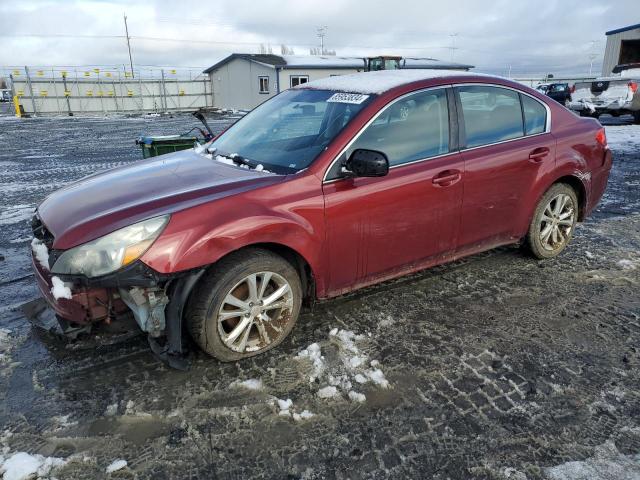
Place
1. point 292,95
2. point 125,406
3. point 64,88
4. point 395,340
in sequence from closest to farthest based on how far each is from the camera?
1. point 125,406
2. point 395,340
3. point 292,95
4. point 64,88

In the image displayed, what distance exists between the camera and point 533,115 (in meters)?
4.13

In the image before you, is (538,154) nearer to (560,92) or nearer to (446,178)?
(446,178)

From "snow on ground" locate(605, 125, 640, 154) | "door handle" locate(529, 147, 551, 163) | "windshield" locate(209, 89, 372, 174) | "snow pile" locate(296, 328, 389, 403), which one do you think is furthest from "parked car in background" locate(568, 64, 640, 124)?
"snow pile" locate(296, 328, 389, 403)

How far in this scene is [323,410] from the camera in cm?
256

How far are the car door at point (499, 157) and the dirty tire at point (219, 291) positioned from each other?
5.49 feet

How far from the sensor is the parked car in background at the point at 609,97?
16.1m

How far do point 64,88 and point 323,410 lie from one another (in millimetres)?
34826

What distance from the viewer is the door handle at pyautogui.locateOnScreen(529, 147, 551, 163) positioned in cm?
397

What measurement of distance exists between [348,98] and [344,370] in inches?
76.7

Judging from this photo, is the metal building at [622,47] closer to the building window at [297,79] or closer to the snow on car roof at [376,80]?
the building window at [297,79]

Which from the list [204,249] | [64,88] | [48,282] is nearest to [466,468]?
[204,249]

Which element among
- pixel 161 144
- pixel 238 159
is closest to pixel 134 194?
pixel 238 159

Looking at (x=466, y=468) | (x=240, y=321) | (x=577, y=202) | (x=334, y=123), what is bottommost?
(x=466, y=468)

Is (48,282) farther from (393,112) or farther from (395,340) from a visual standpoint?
(393,112)
